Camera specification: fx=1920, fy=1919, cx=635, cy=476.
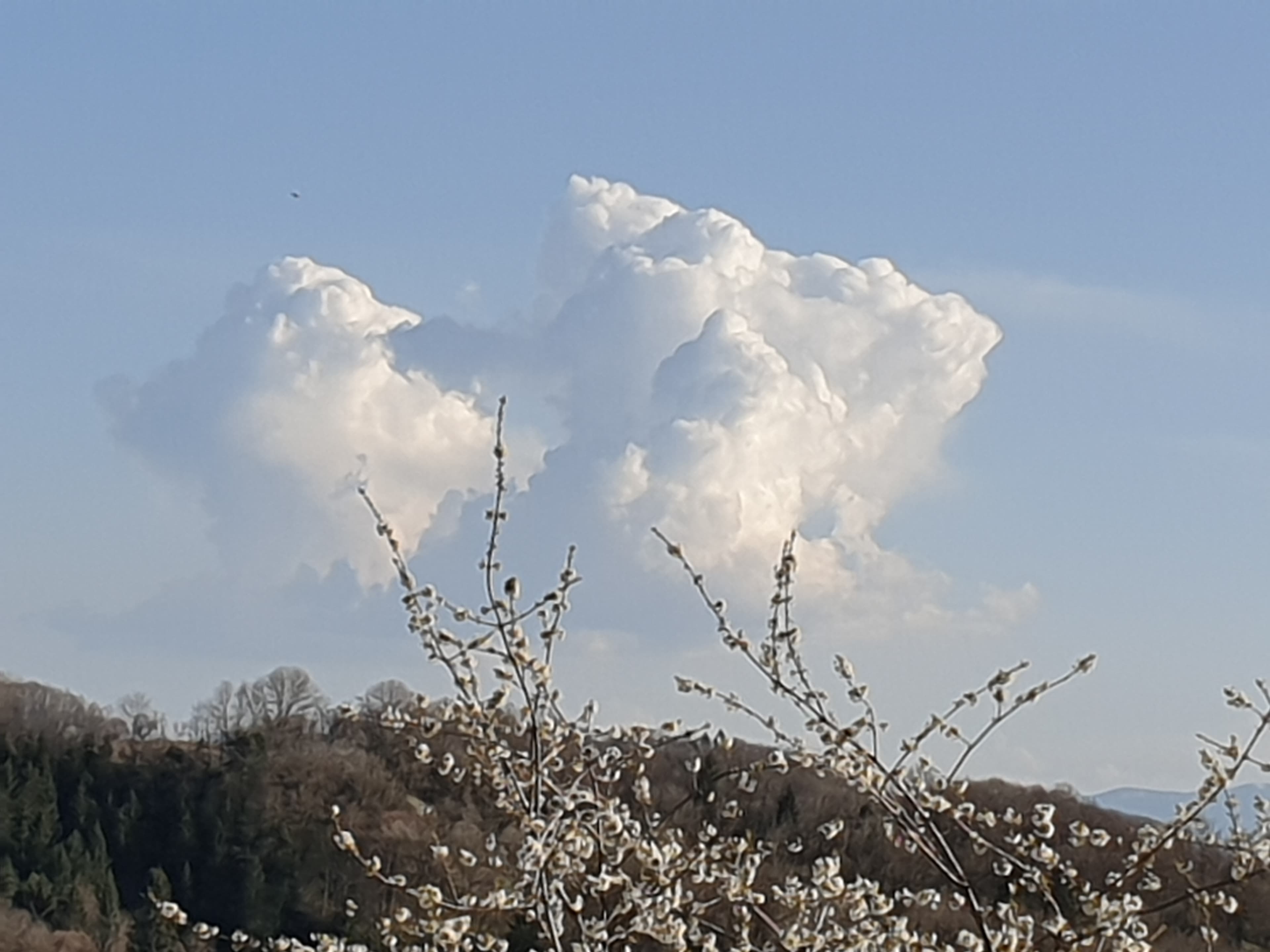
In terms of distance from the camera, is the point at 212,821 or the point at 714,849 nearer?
the point at 714,849

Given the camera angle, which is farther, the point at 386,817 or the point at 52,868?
the point at 52,868

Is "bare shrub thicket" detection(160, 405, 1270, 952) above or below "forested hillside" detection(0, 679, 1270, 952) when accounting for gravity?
below

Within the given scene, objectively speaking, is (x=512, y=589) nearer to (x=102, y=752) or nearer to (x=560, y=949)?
(x=560, y=949)

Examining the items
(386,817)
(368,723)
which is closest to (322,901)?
(386,817)

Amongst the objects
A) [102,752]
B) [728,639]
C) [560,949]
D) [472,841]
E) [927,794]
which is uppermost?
[102,752]

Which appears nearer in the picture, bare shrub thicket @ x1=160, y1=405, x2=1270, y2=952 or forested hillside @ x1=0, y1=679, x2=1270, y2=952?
bare shrub thicket @ x1=160, y1=405, x2=1270, y2=952

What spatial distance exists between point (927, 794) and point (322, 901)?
110 ft

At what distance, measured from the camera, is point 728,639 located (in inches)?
186

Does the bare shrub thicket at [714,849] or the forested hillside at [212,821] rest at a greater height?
the forested hillside at [212,821]

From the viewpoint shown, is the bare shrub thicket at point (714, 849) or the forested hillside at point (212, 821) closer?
the bare shrub thicket at point (714, 849)

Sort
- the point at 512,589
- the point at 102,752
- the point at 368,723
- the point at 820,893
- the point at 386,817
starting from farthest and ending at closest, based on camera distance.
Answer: the point at 102,752 < the point at 386,817 < the point at 368,723 < the point at 820,893 < the point at 512,589

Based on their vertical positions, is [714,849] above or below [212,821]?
below

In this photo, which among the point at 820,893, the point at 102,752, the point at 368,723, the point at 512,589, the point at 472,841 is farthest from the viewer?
the point at 102,752

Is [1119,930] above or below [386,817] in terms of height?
below
